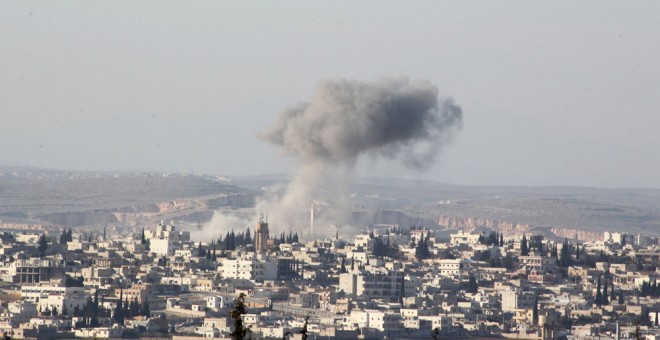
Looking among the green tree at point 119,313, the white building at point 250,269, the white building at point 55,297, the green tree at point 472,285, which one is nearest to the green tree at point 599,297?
the green tree at point 472,285

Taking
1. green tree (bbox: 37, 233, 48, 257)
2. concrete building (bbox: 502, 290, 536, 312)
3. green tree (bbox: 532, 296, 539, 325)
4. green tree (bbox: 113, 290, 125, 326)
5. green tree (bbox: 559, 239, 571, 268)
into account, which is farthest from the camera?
green tree (bbox: 559, 239, 571, 268)

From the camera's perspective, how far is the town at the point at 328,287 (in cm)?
8756

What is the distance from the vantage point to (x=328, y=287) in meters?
109

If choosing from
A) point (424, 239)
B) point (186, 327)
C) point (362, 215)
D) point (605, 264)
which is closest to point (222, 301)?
point (186, 327)

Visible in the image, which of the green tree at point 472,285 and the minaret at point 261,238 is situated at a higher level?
the minaret at point 261,238

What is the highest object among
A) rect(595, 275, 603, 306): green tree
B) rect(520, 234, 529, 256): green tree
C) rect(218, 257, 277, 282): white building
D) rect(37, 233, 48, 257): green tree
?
rect(520, 234, 529, 256): green tree

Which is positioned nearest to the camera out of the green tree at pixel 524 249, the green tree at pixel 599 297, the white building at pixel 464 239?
the green tree at pixel 599 297

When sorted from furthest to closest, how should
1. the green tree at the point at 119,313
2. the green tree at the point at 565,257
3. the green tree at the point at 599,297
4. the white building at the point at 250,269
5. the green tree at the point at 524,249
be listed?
the green tree at the point at 524,249 < the green tree at the point at 565,257 < the white building at the point at 250,269 < the green tree at the point at 599,297 < the green tree at the point at 119,313

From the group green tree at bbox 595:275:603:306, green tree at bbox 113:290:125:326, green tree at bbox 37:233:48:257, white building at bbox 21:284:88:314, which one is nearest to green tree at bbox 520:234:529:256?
green tree at bbox 595:275:603:306

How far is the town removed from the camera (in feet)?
287

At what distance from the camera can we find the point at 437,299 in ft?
336

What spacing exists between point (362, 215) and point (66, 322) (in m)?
103

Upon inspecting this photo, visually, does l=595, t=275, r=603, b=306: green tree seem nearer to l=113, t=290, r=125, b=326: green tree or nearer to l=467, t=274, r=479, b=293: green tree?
l=467, t=274, r=479, b=293: green tree

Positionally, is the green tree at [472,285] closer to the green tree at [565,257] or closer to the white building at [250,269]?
the white building at [250,269]
